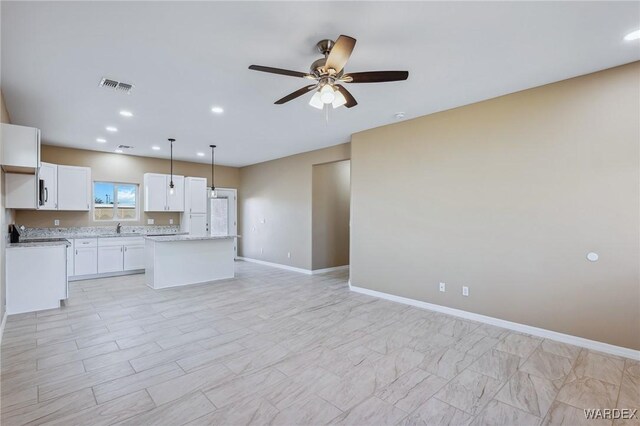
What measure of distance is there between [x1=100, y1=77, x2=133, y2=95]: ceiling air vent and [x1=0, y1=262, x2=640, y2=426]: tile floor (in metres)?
2.81

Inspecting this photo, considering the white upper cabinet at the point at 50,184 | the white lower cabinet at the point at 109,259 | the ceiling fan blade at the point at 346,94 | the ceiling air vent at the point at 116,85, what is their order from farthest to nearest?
1. the white lower cabinet at the point at 109,259
2. the white upper cabinet at the point at 50,184
3. the ceiling air vent at the point at 116,85
4. the ceiling fan blade at the point at 346,94

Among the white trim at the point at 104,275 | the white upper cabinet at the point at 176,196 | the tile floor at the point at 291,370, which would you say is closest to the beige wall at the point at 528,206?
the tile floor at the point at 291,370

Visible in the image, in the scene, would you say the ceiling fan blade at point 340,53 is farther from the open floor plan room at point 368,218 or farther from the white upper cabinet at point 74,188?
the white upper cabinet at point 74,188

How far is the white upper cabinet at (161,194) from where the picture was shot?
7117 millimetres

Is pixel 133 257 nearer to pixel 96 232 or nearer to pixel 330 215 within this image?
pixel 96 232

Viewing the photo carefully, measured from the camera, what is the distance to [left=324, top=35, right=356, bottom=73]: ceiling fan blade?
6.54 ft

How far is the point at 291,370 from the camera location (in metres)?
2.67

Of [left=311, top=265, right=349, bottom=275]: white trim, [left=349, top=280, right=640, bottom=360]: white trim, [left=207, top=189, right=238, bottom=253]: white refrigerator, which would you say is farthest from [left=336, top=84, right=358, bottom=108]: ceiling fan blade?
[left=207, top=189, right=238, bottom=253]: white refrigerator

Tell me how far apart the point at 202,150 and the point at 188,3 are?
495 cm

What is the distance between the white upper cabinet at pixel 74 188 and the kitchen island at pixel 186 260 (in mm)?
1888

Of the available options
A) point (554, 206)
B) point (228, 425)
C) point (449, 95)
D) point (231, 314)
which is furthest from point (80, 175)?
point (554, 206)

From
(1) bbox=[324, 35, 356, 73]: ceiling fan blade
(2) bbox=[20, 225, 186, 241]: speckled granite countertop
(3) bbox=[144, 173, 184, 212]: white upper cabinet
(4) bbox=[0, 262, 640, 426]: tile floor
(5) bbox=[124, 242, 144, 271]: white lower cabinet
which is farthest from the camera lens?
(3) bbox=[144, 173, 184, 212]: white upper cabinet

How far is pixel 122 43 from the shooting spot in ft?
8.36

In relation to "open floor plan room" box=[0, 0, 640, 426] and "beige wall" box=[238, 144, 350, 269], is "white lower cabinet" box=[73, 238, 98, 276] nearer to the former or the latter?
"open floor plan room" box=[0, 0, 640, 426]
